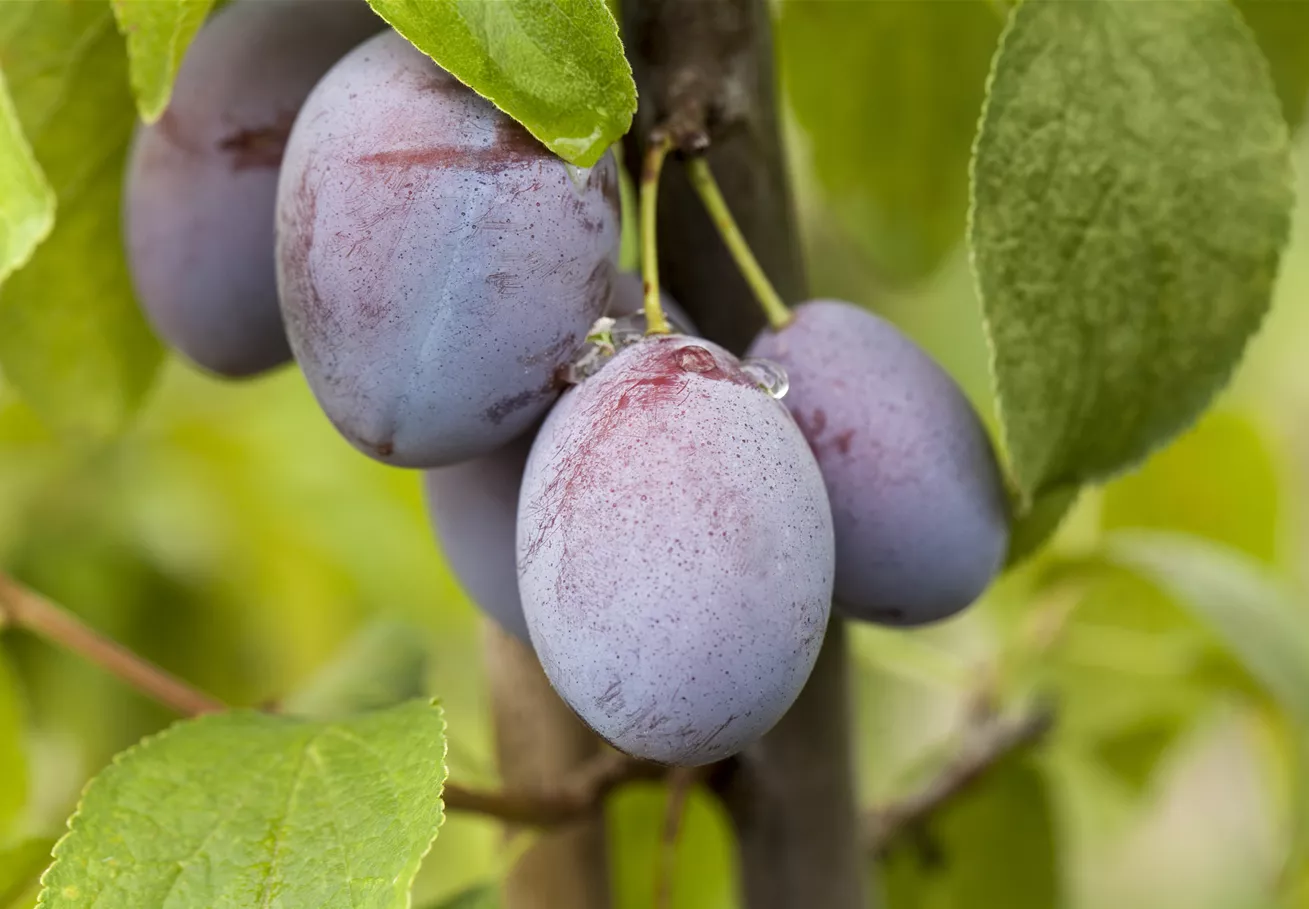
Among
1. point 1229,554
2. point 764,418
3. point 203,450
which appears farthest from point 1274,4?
point 203,450

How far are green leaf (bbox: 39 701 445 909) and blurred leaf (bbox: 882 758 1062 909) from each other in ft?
1.52

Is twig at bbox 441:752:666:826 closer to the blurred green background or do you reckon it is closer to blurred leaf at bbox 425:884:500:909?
blurred leaf at bbox 425:884:500:909

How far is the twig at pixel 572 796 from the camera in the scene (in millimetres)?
535

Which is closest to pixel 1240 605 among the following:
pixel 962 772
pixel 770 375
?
pixel 962 772

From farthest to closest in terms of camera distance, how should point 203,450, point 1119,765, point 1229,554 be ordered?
1. point 203,450
2. point 1119,765
3. point 1229,554

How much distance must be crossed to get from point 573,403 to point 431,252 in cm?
6

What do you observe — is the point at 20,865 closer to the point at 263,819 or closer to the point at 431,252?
the point at 263,819

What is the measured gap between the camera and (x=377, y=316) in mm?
395

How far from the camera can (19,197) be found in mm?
393

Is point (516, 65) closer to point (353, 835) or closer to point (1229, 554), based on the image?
point (353, 835)

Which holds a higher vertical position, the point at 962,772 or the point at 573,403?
the point at 573,403

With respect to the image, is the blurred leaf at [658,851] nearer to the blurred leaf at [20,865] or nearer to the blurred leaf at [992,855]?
the blurred leaf at [992,855]

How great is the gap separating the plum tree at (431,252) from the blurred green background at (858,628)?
0.28 m

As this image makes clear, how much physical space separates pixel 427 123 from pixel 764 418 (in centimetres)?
13
